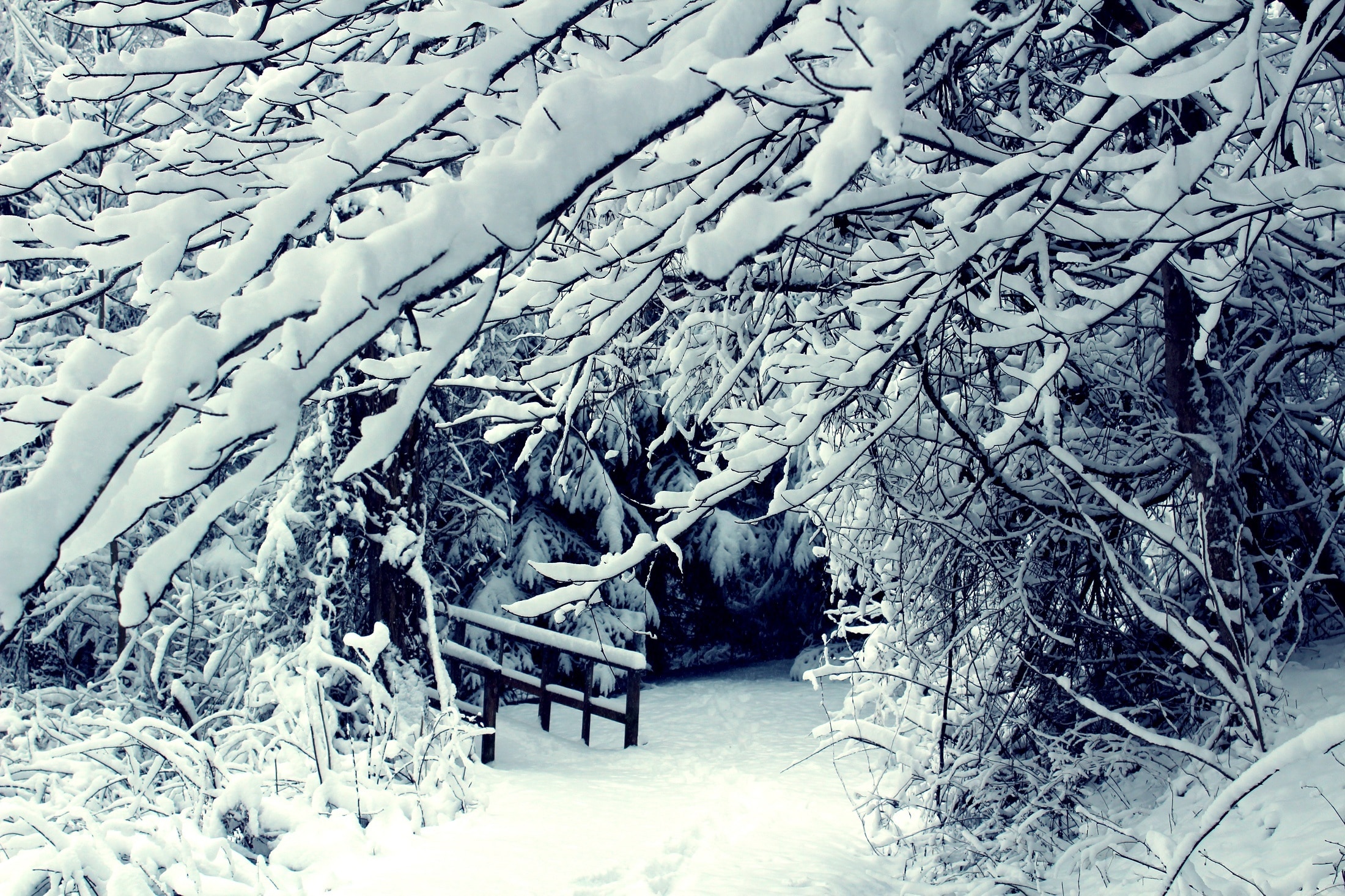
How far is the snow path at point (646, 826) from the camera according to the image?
14.0ft

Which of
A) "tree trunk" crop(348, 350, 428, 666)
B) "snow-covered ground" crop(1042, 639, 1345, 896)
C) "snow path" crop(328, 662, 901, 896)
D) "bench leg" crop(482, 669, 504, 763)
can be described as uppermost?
"tree trunk" crop(348, 350, 428, 666)

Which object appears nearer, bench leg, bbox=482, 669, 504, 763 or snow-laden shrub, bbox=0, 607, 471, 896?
snow-laden shrub, bbox=0, 607, 471, 896

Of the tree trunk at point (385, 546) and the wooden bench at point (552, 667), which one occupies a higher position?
the tree trunk at point (385, 546)

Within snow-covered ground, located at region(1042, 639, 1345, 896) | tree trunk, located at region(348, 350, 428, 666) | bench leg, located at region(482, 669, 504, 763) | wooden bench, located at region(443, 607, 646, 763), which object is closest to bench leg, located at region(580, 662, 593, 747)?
wooden bench, located at region(443, 607, 646, 763)

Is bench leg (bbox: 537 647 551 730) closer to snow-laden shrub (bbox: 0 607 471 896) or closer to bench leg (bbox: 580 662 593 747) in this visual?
bench leg (bbox: 580 662 593 747)

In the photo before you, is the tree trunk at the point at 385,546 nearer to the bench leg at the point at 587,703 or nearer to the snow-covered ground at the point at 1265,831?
the bench leg at the point at 587,703

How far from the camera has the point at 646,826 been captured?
568 cm

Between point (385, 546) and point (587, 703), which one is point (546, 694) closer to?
point (587, 703)

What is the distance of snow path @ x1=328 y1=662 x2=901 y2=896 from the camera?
4.28 metres

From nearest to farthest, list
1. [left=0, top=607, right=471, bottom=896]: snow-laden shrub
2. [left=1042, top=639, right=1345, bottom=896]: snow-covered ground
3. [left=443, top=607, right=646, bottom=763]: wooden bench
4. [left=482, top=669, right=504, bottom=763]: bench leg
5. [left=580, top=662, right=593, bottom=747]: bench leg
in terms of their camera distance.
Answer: [left=1042, top=639, right=1345, bottom=896]: snow-covered ground → [left=0, top=607, right=471, bottom=896]: snow-laden shrub → [left=482, top=669, right=504, bottom=763]: bench leg → [left=443, top=607, right=646, bottom=763]: wooden bench → [left=580, top=662, right=593, bottom=747]: bench leg

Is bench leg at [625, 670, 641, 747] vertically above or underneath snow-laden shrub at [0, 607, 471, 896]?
underneath

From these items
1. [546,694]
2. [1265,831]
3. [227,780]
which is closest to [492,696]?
[546,694]

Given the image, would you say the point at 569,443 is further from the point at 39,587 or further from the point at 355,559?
the point at 39,587

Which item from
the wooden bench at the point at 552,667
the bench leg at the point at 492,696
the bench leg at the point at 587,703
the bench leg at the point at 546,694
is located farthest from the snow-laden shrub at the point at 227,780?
the bench leg at the point at 587,703
